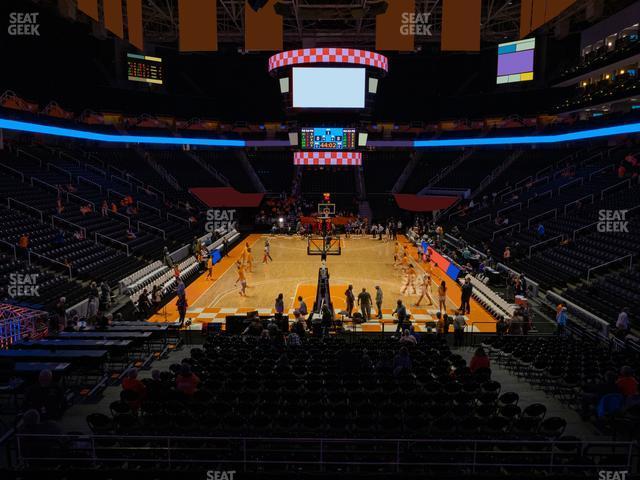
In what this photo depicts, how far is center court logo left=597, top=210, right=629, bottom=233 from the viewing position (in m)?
21.3

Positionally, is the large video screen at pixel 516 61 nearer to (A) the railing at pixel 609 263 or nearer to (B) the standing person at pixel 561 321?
(A) the railing at pixel 609 263

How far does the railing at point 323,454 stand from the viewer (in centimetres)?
596

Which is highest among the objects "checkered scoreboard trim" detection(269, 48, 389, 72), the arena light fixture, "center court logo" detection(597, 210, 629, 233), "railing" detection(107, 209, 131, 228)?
"checkered scoreboard trim" detection(269, 48, 389, 72)

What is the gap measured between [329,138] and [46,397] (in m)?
23.3

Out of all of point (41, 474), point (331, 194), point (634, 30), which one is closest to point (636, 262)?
point (634, 30)

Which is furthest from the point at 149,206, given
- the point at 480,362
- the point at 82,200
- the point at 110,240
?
the point at 480,362

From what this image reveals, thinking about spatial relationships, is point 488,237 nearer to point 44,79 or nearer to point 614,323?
point 614,323

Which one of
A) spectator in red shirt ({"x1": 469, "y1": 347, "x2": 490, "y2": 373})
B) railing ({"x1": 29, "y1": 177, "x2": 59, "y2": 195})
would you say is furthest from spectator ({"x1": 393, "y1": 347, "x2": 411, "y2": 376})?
railing ({"x1": 29, "y1": 177, "x2": 59, "y2": 195})

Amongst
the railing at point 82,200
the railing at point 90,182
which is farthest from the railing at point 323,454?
the railing at point 90,182

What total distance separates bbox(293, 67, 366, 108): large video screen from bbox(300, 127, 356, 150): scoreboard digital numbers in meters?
1.46

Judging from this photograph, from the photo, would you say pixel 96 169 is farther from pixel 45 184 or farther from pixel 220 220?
pixel 220 220

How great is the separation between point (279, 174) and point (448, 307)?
3003 cm

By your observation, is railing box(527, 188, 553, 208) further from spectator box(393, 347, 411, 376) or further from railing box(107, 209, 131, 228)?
railing box(107, 209, 131, 228)

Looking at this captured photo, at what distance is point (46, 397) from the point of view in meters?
7.56
